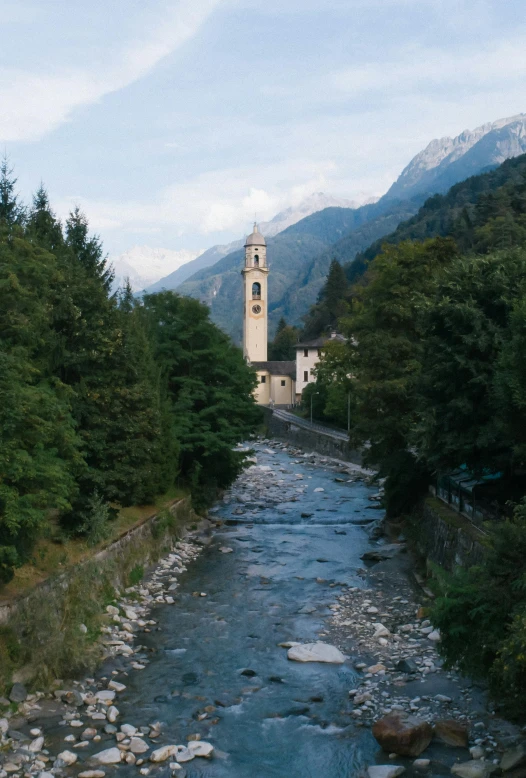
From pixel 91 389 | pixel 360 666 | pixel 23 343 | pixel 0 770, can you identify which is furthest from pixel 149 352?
pixel 0 770

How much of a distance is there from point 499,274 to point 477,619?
11.7 m

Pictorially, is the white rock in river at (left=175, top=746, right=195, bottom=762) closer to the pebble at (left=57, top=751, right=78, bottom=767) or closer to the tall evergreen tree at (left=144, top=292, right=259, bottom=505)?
the pebble at (left=57, top=751, right=78, bottom=767)

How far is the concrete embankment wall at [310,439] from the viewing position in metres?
56.2

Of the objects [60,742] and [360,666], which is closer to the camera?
[60,742]

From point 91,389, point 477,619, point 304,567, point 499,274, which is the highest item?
point 499,274

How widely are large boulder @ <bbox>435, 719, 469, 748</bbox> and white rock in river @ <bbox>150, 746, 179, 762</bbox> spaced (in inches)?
186

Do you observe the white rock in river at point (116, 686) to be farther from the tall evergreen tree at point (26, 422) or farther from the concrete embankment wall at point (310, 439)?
the concrete embankment wall at point (310, 439)

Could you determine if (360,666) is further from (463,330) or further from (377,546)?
(377,546)

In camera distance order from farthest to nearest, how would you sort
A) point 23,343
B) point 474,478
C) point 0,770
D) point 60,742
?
point 474,478, point 23,343, point 60,742, point 0,770

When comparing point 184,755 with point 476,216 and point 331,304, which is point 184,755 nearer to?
point 476,216

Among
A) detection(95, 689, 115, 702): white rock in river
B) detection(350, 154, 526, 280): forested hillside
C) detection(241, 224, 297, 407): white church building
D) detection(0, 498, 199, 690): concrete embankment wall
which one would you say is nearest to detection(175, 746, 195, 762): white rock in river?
detection(95, 689, 115, 702): white rock in river

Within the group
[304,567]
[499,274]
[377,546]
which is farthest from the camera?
[377,546]

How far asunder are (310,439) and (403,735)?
5487cm

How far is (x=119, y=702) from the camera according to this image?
14469mm
